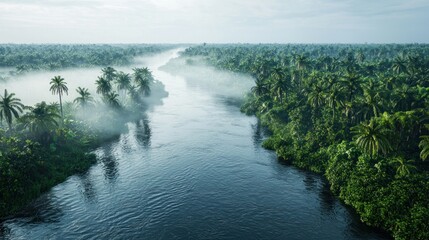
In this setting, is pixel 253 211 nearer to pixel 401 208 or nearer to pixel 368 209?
pixel 368 209

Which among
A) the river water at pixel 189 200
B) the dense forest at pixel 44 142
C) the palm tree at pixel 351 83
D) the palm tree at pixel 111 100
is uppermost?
the palm tree at pixel 351 83

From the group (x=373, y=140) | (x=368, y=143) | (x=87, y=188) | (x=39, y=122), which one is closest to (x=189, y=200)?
(x=87, y=188)

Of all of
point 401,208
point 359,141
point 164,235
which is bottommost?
point 164,235

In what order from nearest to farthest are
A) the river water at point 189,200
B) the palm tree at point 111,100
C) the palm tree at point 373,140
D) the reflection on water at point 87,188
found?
the river water at point 189,200 < the palm tree at point 373,140 < the reflection on water at point 87,188 < the palm tree at point 111,100

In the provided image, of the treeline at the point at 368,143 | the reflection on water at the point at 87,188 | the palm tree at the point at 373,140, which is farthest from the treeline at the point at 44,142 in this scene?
the palm tree at the point at 373,140

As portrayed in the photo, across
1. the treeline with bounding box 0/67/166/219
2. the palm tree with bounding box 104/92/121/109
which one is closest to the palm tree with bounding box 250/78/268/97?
the treeline with bounding box 0/67/166/219

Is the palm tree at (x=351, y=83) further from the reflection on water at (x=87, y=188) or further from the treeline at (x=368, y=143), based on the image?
the reflection on water at (x=87, y=188)

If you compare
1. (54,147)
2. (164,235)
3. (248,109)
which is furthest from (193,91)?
(164,235)
